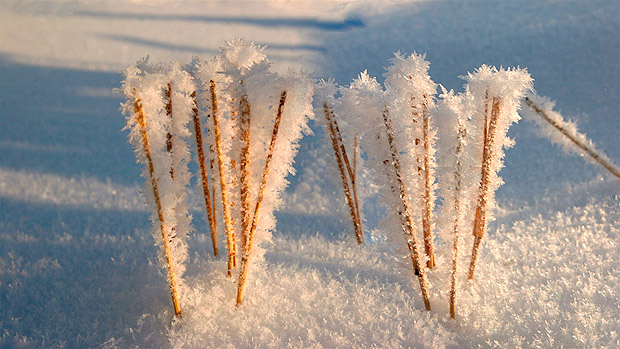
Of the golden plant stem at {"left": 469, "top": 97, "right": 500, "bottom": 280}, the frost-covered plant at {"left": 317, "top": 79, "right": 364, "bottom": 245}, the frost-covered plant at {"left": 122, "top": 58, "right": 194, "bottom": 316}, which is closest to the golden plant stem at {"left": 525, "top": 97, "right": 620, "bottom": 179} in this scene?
the golden plant stem at {"left": 469, "top": 97, "right": 500, "bottom": 280}

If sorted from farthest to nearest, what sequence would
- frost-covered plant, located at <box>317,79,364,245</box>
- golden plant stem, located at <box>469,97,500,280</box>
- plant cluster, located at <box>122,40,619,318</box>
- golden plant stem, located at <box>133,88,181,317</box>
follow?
frost-covered plant, located at <box>317,79,364,245</box>, golden plant stem, located at <box>469,97,500,280</box>, plant cluster, located at <box>122,40,619,318</box>, golden plant stem, located at <box>133,88,181,317</box>

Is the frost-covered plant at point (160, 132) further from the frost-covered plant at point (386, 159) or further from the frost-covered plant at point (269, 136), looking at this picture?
the frost-covered plant at point (386, 159)

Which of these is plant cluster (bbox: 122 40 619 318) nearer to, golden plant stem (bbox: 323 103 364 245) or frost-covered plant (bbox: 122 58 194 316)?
frost-covered plant (bbox: 122 58 194 316)

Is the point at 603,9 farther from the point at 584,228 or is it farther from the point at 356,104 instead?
the point at 356,104

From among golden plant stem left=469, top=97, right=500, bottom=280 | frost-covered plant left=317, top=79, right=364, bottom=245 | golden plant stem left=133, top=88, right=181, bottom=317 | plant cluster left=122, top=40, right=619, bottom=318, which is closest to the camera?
golden plant stem left=133, top=88, right=181, bottom=317

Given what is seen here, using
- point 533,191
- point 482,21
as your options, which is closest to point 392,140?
point 533,191
